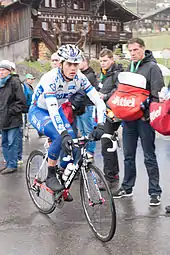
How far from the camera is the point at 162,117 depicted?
5789 millimetres

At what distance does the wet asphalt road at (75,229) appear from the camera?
17.1 feet

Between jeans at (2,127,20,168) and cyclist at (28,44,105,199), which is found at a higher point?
cyclist at (28,44,105,199)

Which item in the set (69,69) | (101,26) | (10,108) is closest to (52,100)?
(69,69)

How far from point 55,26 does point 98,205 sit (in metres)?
36.6

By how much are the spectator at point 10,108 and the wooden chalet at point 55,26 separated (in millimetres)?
30637

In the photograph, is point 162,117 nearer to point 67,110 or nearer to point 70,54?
point 70,54

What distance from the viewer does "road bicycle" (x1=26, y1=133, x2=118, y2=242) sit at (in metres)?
5.29

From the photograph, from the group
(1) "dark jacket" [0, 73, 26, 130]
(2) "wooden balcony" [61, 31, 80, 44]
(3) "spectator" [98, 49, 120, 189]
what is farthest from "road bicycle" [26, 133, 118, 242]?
(2) "wooden balcony" [61, 31, 80, 44]

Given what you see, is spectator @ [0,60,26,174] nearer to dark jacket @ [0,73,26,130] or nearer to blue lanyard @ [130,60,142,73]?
dark jacket @ [0,73,26,130]

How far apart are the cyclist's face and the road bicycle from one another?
2.73ft

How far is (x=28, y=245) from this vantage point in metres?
5.36

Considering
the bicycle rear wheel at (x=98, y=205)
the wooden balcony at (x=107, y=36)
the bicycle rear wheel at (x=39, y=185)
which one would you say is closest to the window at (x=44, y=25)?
the wooden balcony at (x=107, y=36)

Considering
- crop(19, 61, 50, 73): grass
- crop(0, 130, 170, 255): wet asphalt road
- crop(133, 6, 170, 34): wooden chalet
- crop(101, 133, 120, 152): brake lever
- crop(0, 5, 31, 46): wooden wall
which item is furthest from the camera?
crop(133, 6, 170, 34): wooden chalet

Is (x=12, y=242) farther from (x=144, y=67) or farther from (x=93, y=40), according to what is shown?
(x=93, y=40)
